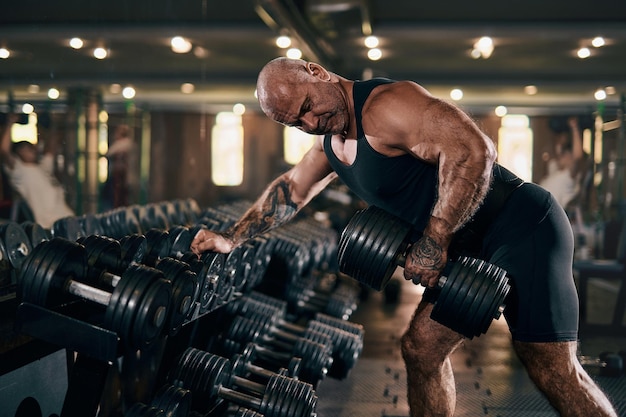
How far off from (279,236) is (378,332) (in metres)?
1.09

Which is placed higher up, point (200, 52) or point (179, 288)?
point (200, 52)

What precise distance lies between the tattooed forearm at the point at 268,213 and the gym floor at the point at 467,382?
0.86 meters

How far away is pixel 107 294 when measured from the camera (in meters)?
1.48

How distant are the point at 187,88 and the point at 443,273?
6.22m

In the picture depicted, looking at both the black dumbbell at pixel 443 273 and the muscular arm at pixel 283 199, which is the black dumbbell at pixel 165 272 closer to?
the muscular arm at pixel 283 199

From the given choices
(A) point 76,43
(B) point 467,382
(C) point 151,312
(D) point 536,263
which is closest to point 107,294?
(C) point 151,312

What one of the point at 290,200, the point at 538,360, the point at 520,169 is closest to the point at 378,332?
the point at 290,200

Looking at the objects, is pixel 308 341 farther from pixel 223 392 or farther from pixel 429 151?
Answer: pixel 429 151

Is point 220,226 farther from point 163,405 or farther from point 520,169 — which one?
point 520,169

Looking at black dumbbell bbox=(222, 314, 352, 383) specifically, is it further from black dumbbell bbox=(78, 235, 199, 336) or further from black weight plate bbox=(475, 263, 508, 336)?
black weight plate bbox=(475, 263, 508, 336)

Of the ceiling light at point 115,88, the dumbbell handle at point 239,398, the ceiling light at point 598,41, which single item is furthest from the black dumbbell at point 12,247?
the ceiling light at point 598,41

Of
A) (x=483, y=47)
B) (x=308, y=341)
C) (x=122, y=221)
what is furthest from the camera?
(x=483, y=47)

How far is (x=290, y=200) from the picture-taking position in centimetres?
203

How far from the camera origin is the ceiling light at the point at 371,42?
19.6 ft
